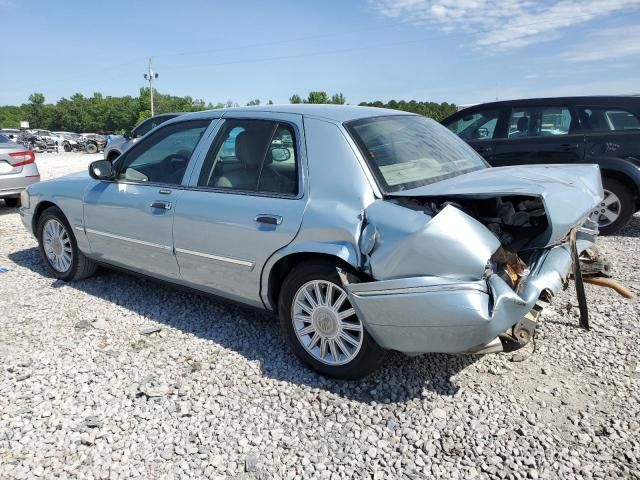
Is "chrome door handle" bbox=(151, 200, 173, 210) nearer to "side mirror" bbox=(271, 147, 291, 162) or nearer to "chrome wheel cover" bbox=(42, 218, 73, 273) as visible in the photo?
"side mirror" bbox=(271, 147, 291, 162)

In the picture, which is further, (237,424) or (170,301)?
(170,301)

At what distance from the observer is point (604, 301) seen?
4.18 meters

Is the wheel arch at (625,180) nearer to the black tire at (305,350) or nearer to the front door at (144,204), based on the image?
the black tire at (305,350)

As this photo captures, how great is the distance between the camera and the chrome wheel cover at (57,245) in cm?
480

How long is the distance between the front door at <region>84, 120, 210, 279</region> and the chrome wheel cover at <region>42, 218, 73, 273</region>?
56 cm

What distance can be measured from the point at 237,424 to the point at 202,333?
118cm

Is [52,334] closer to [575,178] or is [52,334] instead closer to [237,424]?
[237,424]

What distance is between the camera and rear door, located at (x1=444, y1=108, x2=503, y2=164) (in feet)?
23.7

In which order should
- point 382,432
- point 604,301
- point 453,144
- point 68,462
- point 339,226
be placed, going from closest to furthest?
point 68,462, point 382,432, point 339,226, point 453,144, point 604,301

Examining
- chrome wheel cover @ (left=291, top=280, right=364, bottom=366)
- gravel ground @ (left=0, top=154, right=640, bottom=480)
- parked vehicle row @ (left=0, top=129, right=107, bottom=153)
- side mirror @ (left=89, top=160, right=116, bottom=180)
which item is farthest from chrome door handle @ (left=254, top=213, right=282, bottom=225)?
parked vehicle row @ (left=0, top=129, right=107, bottom=153)

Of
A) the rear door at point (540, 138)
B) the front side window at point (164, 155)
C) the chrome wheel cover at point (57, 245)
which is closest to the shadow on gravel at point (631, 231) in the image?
the rear door at point (540, 138)

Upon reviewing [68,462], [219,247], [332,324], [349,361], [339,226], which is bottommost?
[68,462]

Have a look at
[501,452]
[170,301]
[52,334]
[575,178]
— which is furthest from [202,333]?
[575,178]

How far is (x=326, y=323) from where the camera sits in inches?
119
